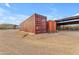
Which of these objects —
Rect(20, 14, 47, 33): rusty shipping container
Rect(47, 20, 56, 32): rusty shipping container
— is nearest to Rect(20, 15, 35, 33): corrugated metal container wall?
Rect(20, 14, 47, 33): rusty shipping container

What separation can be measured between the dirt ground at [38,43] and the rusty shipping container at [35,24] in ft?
0.18

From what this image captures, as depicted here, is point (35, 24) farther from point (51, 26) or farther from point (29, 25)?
point (51, 26)

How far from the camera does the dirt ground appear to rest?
166 centimetres

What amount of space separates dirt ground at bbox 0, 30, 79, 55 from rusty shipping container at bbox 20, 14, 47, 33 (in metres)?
A: 0.06

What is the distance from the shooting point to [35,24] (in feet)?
5.68

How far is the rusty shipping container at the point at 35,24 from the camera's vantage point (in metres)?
1.72

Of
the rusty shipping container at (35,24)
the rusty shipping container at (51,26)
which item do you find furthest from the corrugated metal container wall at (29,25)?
the rusty shipping container at (51,26)

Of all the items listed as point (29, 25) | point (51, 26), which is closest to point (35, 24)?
point (29, 25)

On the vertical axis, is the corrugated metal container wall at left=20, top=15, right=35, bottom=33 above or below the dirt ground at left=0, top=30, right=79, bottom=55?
above

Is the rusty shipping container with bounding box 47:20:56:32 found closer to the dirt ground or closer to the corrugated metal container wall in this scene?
the dirt ground

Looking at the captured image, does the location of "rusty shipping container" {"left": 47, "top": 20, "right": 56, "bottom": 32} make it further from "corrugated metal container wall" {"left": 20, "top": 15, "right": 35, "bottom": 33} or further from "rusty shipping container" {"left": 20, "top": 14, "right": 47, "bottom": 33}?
"corrugated metal container wall" {"left": 20, "top": 15, "right": 35, "bottom": 33}

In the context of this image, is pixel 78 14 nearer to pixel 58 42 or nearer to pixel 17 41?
pixel 58 42
